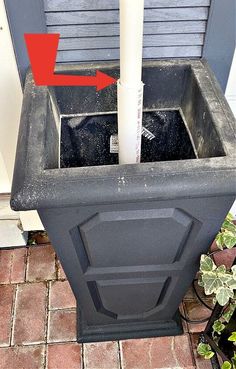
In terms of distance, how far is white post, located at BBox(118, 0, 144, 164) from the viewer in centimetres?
68

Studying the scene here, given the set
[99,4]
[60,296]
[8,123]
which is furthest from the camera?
[60,296]

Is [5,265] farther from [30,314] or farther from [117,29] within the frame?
[117,29]

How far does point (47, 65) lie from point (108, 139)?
27cm

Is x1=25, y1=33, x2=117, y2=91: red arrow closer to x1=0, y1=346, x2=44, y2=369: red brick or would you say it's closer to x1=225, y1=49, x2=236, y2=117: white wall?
x1=225, y1=49, x2=236, y2=117: white wall

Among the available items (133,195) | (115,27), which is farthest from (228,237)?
(115,27)

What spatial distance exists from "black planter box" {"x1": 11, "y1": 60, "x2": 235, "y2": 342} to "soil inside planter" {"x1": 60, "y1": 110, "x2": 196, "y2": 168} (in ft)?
0.08

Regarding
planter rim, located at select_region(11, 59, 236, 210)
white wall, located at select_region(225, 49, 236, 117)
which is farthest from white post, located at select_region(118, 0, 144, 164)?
white wall, located at select_region(225, 49, 236, 117)

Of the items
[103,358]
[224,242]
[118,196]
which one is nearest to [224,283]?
[224,242]

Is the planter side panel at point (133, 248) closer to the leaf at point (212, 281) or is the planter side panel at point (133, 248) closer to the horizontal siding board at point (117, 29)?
the leaf at point (212, 281)

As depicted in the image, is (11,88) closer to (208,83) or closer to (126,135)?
(126,135)

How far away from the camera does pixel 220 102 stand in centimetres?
88

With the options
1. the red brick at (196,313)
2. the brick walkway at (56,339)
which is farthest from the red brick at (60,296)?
the red brick at (196,313)

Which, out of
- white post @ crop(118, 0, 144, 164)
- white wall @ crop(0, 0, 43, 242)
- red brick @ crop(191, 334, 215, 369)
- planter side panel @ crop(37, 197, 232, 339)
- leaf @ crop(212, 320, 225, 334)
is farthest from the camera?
red brick @ crop(191, 334, 215, 369)

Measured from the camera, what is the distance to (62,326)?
1.33 m
